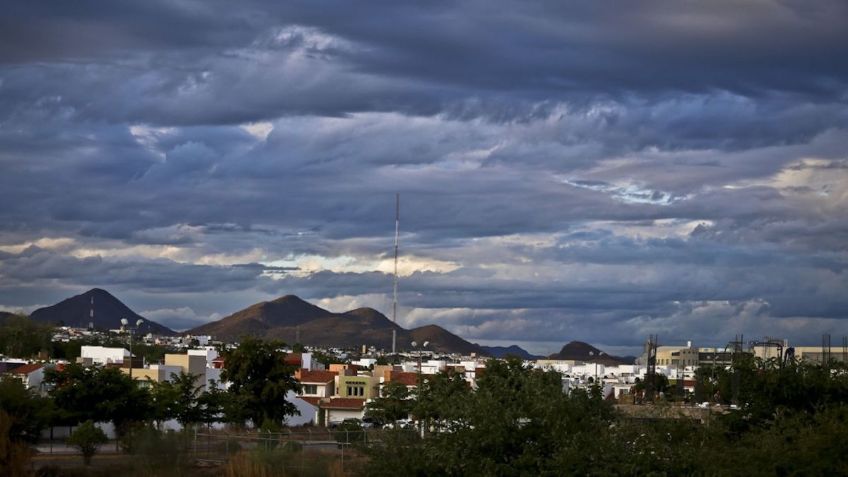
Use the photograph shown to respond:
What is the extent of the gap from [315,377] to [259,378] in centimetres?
4484

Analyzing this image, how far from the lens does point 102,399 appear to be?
77688mm

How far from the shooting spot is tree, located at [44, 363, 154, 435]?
76750 mm

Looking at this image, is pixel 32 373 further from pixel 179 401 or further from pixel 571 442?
pixel 571 442

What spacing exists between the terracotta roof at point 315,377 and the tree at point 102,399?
5245 centimetres

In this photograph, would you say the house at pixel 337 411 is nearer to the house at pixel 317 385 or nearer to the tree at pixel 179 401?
the house at pixel 317 385

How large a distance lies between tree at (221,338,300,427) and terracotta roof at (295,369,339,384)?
41785mm

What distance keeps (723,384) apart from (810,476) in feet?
55.9

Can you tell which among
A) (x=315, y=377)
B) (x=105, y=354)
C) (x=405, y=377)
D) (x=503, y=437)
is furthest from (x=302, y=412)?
(x=503, y=437)

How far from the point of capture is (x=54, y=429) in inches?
3214

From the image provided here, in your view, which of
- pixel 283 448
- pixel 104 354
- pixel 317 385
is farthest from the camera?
pixel 104 354

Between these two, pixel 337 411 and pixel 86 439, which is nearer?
pixel 86 439

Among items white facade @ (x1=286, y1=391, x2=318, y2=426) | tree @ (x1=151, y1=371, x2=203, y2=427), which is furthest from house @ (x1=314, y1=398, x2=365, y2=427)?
tree @ (x1=151, y1=371, x2=203, y2=427)

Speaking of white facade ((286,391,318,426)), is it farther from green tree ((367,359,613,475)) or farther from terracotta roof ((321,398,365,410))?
green tree ((367,359,613,475))

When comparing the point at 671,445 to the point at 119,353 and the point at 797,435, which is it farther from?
the point at 119,353
